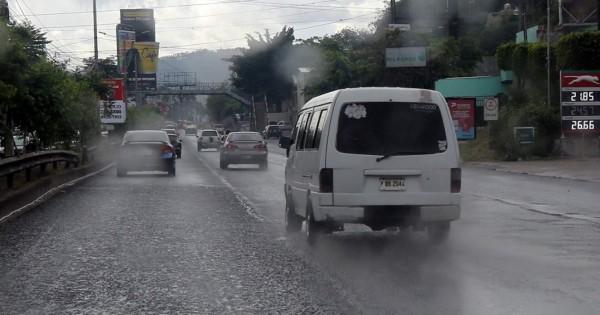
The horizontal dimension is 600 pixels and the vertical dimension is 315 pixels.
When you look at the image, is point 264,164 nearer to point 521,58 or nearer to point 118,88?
point 521,58

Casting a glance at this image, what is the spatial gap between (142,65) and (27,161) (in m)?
130

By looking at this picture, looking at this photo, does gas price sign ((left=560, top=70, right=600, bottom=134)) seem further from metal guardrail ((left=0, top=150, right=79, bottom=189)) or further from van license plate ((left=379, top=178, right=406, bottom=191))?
van license plate ((left=379, top=178, right=406, bottom=191))

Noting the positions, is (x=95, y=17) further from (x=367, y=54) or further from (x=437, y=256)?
(x=437, y=256)

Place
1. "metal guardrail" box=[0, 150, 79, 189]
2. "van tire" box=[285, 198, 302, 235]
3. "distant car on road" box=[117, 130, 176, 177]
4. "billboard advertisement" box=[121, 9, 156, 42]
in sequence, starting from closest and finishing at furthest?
"van tire" box=[285, 198, 302, 235], "metal guardrail" box=[0, 150, 79, 189], "distant car on road" box=[117, 130, 176, 177], "billboard advertisement" box=[121, 9, 156, 42]

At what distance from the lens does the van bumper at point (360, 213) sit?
492 inches

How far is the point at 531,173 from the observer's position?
32469 mm

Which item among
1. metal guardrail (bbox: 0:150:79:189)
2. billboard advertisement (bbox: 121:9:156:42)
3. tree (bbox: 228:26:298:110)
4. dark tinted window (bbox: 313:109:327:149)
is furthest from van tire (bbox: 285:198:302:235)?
billboard advertisement (bbox: 121:9:156:42)

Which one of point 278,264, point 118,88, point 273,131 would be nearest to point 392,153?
point 278,264

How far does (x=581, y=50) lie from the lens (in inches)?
1638

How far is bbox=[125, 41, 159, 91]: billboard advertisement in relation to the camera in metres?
150

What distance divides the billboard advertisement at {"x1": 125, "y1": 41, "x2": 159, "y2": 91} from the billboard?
74.5 meters

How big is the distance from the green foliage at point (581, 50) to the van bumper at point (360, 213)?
30738 mm

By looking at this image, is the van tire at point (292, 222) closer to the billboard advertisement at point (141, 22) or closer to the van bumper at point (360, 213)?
the van bumper at point (360, 213)

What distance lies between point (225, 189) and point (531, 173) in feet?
36.9
